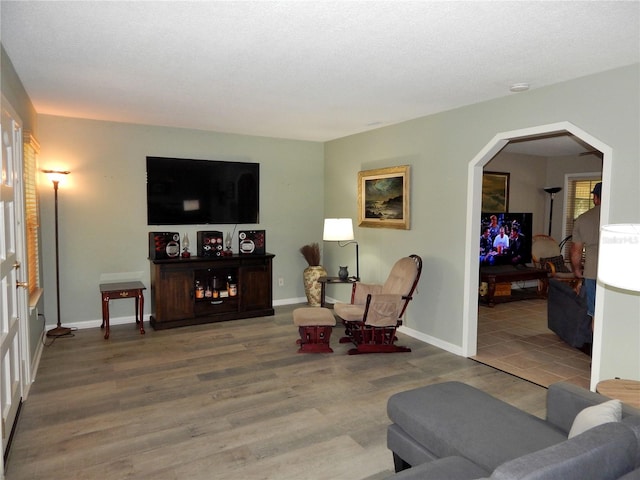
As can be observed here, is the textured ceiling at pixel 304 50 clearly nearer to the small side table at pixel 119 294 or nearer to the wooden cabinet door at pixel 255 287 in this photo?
the small side table at pixel 119 294

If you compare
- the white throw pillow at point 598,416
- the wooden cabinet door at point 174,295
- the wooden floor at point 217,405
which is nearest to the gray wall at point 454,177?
the wooden floor at point 217,405

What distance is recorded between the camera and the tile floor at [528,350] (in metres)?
4.07

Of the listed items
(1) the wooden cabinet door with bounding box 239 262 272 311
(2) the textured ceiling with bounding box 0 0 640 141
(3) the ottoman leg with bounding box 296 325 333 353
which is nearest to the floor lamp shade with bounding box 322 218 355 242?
(1) the wooden cabinet door with bounding box 239 262 272 311

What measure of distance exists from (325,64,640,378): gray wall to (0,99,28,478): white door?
381cm

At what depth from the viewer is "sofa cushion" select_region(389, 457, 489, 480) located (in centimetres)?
166

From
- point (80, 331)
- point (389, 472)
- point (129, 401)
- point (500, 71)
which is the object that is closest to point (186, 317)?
point (80, 331)

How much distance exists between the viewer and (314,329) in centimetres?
460

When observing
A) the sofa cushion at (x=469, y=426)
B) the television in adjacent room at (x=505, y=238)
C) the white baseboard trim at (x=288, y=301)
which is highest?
the television in adjacent room at (x=505, y=238)

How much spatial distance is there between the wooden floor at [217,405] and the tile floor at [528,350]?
269 millimetres

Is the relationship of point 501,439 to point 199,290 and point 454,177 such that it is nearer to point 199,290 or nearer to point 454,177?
point 454,177

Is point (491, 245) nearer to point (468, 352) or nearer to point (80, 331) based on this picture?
point (468, 352)

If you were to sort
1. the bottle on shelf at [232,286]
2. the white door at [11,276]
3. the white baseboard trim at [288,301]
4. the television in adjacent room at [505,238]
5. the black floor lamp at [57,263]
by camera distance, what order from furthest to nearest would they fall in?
the television in adjacent room at [505,238] → the white baseboard trim at [288,301] → the bottle on shelf at [232,286] → the black floor lamp at [57,263] → the white door at [11,276]

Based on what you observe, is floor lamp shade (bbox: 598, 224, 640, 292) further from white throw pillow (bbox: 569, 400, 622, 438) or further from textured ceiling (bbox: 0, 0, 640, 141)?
textured ceiling (bbox: 0, 0, 640, 141)

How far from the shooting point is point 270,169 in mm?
6559
